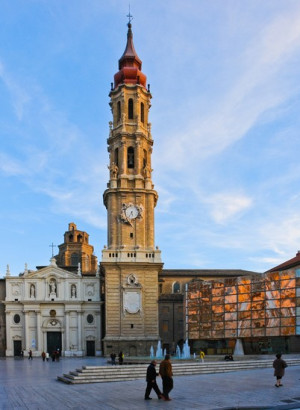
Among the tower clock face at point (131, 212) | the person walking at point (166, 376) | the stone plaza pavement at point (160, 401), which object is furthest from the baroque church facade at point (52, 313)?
the person walking at point (166, 376)

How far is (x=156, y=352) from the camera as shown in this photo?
59438 millimetres

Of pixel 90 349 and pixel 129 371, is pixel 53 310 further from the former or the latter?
pixel 129 371

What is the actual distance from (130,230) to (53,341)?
17.0m

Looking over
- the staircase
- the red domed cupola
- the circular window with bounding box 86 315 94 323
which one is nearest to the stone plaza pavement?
the staircase

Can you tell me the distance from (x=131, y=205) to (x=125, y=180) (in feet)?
10.5

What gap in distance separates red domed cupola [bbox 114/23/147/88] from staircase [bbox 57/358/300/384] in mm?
45684

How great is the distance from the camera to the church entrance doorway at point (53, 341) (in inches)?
2584

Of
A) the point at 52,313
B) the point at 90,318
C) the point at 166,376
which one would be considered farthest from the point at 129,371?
the point at 52,313

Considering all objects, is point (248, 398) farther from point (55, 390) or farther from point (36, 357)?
point (36, 357)

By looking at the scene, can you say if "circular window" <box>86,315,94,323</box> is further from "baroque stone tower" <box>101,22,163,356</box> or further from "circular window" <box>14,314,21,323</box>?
"circular window" <box>14,314,21,323</box>

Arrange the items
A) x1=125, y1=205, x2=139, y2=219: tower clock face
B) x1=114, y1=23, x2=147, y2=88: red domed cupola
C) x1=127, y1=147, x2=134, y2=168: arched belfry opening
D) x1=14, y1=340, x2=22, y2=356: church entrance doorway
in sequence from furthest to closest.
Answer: x1=114, y1=23, x2=147, y2=88: red domed cupola → x1=127, y1=147, x2=134, y2=168: arched belfry opening → x1=14, y1=340, x2=22, y2=356: church entrance doorway → x1=125, y1=205, x2=139, y2=219: tower clock face

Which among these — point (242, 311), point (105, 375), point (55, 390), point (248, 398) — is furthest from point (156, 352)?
point (248, 398)

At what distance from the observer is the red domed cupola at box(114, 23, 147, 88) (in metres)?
69.6

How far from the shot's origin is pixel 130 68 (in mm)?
70125
